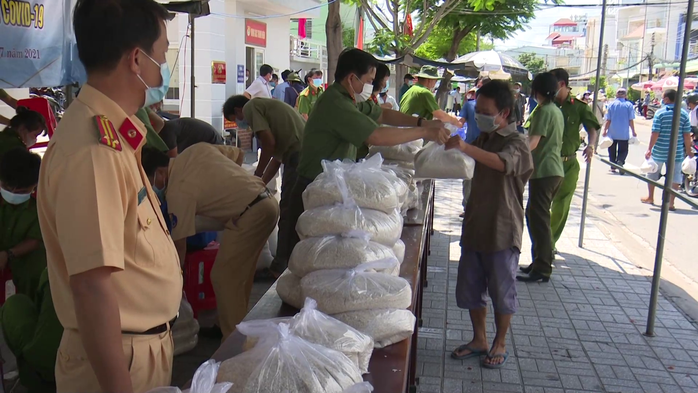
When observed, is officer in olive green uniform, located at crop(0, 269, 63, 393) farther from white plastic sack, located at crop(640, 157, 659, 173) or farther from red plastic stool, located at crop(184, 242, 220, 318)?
white plastic sack, located at crop(640, 157, 659, 173)

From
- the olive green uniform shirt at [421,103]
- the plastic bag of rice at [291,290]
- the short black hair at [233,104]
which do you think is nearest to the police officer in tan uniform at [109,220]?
the plastic bag of rice at [291,290]

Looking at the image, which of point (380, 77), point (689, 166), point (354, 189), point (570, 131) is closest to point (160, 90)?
point (354, 189)

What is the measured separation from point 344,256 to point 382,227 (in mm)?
280

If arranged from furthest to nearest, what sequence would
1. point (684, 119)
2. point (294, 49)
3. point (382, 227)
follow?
point (294, 49)
point (684, 119)
point (382, 227)

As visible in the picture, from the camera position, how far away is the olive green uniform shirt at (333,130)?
11.0 ft

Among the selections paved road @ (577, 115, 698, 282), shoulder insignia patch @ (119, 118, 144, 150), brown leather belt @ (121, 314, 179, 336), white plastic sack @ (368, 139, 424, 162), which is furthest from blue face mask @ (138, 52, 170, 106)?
paved road @ (577, 115, 698, 282)

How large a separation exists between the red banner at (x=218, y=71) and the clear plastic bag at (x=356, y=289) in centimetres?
1173

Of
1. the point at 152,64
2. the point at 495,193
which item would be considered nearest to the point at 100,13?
the point at 152,64

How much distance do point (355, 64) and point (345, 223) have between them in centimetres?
164

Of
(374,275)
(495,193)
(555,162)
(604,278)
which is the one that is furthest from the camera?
(604,278)

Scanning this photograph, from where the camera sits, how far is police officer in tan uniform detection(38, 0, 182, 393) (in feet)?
4.10

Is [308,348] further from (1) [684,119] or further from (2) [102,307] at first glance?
(1) [684,119]

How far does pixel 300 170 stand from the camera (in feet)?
12.5

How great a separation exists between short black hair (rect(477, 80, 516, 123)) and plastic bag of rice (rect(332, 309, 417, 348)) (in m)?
1.81
